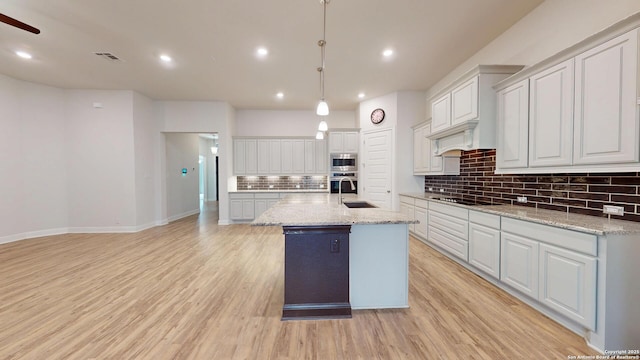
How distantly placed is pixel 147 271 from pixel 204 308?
1496 millimetres

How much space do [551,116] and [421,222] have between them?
2523mm

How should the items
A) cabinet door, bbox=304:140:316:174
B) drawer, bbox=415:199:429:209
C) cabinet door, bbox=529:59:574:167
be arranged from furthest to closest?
cabinet door, bbox=304:140:316:174
drawer, bbox=415:199:429:209
cabinet door, bbox=529:59:574:167

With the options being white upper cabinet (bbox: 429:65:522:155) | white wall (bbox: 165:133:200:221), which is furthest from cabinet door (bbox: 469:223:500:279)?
white wall (bbox: 165:133:200:221)

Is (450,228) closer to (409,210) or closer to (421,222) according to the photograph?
(421,222)

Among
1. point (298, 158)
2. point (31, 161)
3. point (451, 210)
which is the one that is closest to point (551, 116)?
point (451, 210)

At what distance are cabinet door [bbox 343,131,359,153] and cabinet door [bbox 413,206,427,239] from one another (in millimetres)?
2453

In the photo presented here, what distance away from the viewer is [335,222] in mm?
1983

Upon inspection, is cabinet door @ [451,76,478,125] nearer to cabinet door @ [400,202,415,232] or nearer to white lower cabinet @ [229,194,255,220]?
cabinet door @ [400,202,415,232]

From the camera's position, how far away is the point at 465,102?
10.4 ft

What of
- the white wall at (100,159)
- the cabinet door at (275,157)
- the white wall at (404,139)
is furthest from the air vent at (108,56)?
the white wall at (404,139)

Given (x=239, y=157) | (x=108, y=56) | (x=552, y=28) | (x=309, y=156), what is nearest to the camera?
(x=552, y=28)

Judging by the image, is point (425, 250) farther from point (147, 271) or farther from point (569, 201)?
point (147, 271)

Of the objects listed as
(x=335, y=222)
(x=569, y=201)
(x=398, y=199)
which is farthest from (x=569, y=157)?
(x=398, y=199)

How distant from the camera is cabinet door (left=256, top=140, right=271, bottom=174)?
6.57 meters
